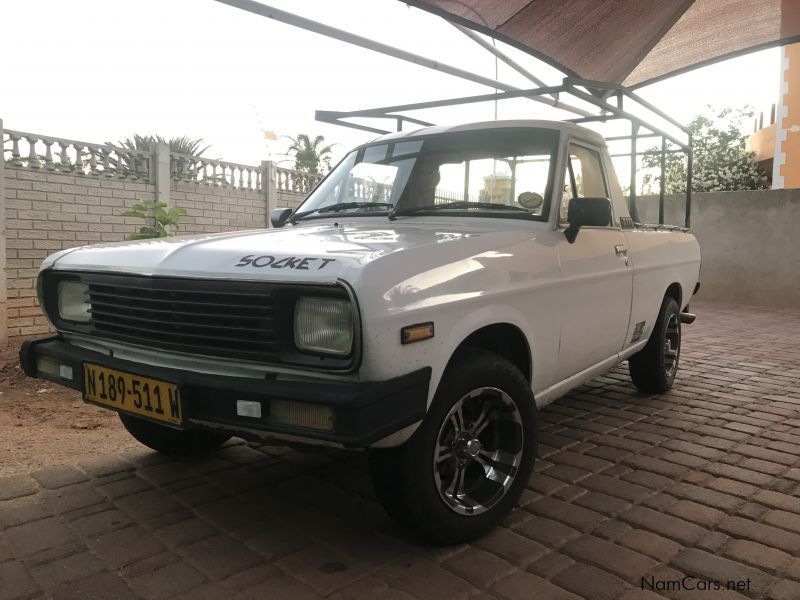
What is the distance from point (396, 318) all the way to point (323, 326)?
0.84ft

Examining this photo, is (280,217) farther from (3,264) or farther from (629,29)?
(629,29)

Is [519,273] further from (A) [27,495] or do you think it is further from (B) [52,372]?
(A) [27,495]

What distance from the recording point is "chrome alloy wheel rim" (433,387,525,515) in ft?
8.15

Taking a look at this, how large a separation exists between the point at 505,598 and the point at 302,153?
1183 inches

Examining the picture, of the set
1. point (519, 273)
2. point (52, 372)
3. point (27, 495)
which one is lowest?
point (27, 495)

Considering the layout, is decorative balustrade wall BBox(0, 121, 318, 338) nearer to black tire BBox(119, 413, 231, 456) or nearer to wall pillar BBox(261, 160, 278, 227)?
wall pillar BBox(261, 160, 278, 227)

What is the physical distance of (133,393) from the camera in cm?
239

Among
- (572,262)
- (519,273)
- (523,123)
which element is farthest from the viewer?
(523,123)

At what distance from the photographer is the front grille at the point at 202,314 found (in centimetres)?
213

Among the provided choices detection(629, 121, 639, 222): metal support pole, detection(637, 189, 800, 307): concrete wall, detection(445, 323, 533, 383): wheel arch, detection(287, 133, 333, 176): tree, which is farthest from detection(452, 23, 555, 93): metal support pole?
detection(287, 133, 333, 176): tree

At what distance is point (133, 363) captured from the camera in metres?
2.45

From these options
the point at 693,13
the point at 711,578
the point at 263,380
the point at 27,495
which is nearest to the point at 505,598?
the point at 711,578

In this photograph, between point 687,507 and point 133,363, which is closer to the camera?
point 133,363

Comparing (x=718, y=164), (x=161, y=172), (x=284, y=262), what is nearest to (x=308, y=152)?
(x=718, y=164)
